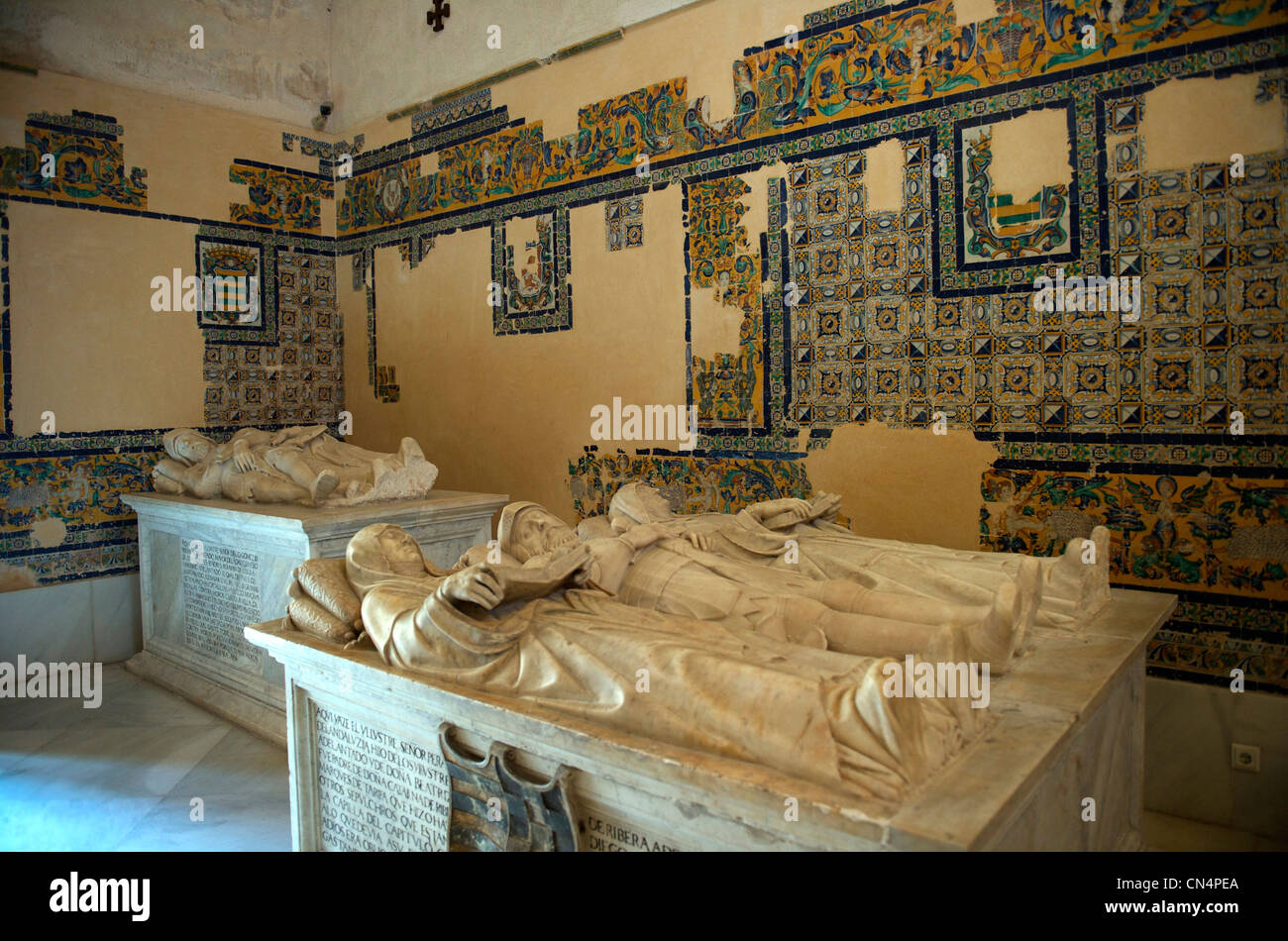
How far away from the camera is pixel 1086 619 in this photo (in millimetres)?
2521

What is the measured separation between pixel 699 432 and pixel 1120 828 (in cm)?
260

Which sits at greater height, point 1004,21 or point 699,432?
point 1004,21

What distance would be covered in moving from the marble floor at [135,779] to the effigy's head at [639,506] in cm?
162

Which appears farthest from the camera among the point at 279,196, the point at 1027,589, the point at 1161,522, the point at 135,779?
the point at 279,196

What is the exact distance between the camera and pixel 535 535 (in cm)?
270

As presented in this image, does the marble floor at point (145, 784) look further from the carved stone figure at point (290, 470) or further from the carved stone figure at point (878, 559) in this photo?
the carved stone figure at point (290, 470)

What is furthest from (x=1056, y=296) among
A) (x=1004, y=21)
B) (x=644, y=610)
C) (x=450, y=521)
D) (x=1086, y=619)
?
(x=450, y=521)

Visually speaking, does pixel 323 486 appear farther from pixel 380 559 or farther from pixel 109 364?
pixel 109 364

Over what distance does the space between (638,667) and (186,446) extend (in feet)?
14.2

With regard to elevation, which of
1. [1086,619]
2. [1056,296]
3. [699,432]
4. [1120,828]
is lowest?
[1120,828]

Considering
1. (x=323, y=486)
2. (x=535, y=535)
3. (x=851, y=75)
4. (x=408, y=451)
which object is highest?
(x=851, y=75)

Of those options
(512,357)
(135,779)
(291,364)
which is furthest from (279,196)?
(135,779)

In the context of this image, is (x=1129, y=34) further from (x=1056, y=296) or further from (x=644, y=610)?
(x=644, y=610)

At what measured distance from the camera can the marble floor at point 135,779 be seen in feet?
9.93
